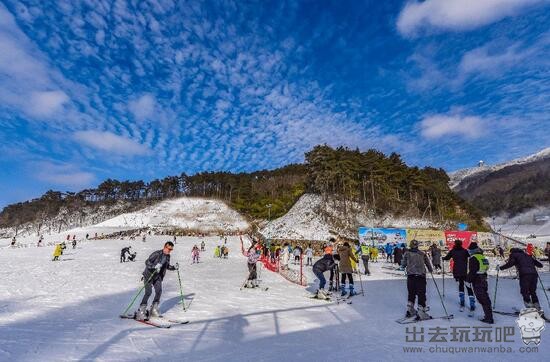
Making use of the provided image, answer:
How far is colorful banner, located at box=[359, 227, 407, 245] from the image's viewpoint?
31641 mm

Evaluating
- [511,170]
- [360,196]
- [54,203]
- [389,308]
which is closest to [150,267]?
Result: [389,308]

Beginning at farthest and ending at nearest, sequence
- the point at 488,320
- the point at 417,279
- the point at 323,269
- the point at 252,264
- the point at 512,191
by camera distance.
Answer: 1. the point at 512,191
2. the point at 252,264
3. the point at 323,269
4. the point at 417,279
5. the point at 488,320

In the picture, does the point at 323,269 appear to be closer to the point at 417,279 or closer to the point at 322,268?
the point at 322,268

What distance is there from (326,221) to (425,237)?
22320 mm

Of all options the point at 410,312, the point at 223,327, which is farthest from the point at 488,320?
the point at 223,327

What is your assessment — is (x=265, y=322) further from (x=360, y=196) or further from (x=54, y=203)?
(x=54, y=203)

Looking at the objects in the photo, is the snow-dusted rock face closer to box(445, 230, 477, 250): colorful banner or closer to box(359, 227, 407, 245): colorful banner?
box(359, 227, 407, 245): colorful banner

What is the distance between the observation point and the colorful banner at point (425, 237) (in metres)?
31.5

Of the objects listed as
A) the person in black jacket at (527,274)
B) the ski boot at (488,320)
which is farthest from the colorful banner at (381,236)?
the ski boot at (488,320)

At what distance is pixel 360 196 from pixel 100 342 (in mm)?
57631

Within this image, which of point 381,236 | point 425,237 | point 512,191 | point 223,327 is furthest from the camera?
point 512,191

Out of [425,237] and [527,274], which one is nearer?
[527,274]

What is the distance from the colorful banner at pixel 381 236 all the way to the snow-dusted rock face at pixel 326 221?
1591cm

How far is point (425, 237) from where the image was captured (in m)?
31.9
